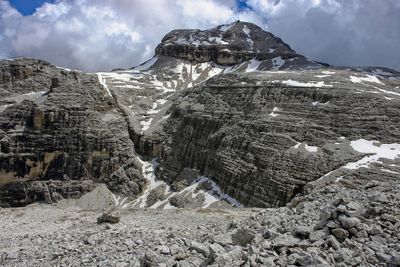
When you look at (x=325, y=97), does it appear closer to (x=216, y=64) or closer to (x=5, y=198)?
(x=5, y=198)

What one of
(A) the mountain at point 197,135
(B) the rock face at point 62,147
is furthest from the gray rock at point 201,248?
(B) the rock face at point 62,147

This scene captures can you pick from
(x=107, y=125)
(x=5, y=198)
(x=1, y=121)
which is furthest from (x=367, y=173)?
(x=1, y=121)

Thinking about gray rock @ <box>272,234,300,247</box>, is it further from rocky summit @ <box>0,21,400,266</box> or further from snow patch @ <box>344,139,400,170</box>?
snow patch @ <box>344,139,400,170</box>

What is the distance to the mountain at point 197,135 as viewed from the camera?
63.7 metres

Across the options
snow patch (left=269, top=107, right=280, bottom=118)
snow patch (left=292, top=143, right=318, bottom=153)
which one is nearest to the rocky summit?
snow patch (left=292, top=143, right=318, bottom=153)

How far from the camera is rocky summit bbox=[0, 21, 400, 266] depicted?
48.7ft

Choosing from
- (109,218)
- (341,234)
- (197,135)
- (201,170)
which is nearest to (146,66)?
(197,135)

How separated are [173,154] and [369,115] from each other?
46.0 m

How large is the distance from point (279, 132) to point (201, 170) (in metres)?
20.6

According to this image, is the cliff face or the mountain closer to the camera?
the cliff face

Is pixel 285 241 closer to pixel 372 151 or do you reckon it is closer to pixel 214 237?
pixel 214 237

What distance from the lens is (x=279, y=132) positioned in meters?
72.6

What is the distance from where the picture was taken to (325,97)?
76.3m

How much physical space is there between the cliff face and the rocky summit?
0.28 meters
